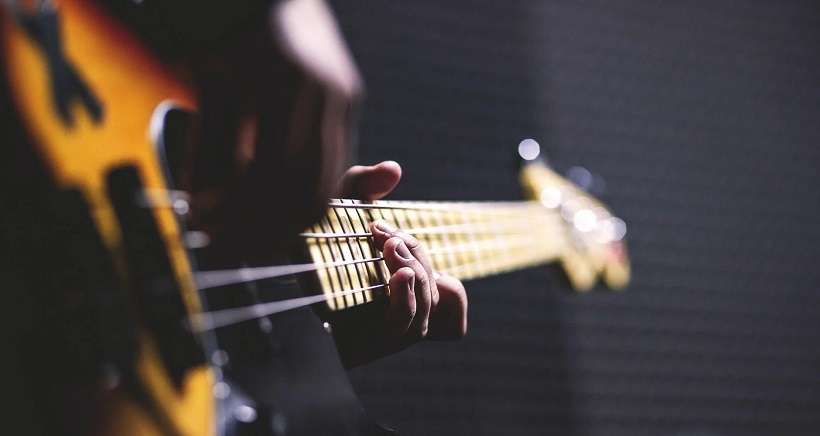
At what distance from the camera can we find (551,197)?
1417mm

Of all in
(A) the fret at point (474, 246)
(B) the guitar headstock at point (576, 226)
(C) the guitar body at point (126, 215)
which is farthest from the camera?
(B) the guitar headstock at point (576, 226)

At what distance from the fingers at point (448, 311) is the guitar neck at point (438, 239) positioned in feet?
0.12

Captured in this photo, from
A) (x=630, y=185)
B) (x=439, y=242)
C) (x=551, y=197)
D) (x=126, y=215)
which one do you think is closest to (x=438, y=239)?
(x=439, y=242)

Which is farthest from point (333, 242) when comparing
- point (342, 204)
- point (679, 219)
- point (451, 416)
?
point (679, 219)

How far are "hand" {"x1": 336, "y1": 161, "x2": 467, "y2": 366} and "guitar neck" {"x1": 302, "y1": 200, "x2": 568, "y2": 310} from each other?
0.7 inches

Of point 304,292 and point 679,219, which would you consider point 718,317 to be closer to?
point 679,219

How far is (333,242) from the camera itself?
24.6 inches

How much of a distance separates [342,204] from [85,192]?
290 mm

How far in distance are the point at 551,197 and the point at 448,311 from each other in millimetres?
681

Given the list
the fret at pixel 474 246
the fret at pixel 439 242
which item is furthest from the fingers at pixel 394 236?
the fret at pixel 474 246

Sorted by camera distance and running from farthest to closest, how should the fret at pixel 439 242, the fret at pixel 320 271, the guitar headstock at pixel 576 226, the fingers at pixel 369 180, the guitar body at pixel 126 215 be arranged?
the guitar headstock at pixel 576 226 < the fret at pixel 439 242 < the fingers at pixel 369 180 < the fret at pixel 320 271 < the guitar body at pixel 126 215

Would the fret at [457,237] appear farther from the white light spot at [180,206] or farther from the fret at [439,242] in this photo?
the white light spot at [180,206]

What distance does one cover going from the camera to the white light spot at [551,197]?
140 cm

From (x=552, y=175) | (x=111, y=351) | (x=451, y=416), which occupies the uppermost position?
(x=552, y=175)
